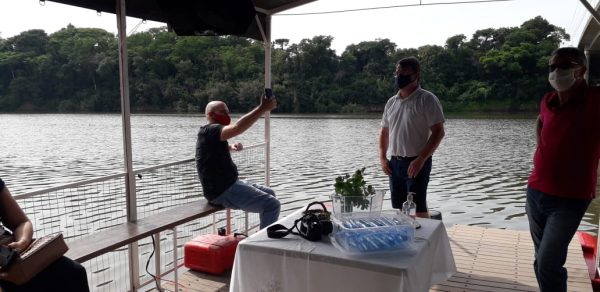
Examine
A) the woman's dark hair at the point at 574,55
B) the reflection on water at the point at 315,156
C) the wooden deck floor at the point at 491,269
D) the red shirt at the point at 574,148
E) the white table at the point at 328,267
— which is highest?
the woman's dark hair at the point at 574,55

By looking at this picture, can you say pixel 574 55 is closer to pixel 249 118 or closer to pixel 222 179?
pixel 249 118

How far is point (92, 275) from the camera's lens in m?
4.44

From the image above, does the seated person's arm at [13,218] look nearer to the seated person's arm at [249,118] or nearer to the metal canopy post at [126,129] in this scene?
the metal canopy post at [126,129]

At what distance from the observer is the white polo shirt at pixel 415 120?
9.32 ft

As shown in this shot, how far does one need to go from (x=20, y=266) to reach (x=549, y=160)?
240 cm

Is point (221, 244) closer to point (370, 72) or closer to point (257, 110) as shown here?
point (257, 110)

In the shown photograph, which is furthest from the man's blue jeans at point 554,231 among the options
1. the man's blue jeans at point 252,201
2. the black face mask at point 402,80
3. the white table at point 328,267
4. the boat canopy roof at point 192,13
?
the boat canopy roof at point 192,13

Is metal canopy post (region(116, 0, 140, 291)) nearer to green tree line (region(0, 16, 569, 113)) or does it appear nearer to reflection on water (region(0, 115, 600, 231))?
reflection on water (region(0, 115, 600, 231))

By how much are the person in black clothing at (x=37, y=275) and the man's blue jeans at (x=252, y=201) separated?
1.35m

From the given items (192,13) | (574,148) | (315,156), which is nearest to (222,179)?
(192,13)

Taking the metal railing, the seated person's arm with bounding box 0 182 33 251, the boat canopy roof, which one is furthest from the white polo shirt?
the seated person's arm with bounding box 0 182 33 251

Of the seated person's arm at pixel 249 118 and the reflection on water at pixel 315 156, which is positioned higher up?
the seated person's arm at pixel 249 118

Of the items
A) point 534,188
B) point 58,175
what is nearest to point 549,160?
point 534,188

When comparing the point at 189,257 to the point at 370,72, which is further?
the point at 370,72
